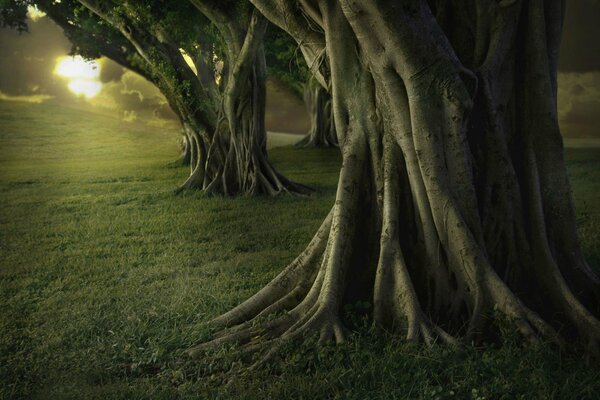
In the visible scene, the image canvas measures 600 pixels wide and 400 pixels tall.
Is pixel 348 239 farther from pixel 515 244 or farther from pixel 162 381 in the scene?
pixel 162 381

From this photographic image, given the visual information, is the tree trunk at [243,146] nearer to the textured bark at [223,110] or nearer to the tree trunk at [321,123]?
the textured bark at [223,110]

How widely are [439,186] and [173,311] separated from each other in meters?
2.55

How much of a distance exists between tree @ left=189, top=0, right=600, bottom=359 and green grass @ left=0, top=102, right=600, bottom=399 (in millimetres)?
332

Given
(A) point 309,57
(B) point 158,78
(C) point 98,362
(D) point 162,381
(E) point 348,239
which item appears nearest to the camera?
(D) point 162,381

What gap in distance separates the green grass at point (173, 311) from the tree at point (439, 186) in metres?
0.33

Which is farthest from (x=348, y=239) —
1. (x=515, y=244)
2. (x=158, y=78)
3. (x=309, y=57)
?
(x=158, y=78)

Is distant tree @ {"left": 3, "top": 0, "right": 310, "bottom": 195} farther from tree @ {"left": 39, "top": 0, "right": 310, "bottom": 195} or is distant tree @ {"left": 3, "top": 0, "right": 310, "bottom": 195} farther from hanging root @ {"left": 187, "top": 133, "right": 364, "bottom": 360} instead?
hanging root @ {"left": 187, "top": 133, "right": 364, "bottom": 360}

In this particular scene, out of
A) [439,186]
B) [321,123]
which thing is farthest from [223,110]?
[321,123]

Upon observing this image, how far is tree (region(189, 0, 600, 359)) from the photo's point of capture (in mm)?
4727

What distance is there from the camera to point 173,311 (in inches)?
224

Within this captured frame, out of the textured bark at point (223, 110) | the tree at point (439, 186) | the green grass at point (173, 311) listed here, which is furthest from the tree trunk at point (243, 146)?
the tree at point (439, 186)

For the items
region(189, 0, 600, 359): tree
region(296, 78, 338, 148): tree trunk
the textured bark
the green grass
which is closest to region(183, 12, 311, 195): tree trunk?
the textured bark

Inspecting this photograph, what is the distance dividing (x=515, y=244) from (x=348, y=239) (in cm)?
135

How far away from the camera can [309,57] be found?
5926 mm
